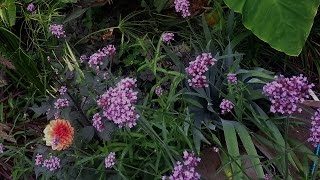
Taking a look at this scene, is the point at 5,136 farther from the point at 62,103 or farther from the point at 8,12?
the point at 8,12

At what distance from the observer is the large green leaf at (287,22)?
71.2 inches

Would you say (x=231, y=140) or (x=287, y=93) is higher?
(x=287, y=93)

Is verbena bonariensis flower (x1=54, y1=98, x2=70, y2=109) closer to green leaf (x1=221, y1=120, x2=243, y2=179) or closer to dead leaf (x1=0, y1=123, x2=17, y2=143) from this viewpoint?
dead leaf (x1=0, y1=123, x2=17, y2=143)

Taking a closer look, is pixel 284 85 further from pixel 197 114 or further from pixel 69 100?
pixel 69 100

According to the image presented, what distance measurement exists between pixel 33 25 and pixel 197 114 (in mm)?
1040

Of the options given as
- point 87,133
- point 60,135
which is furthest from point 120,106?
point 87,133

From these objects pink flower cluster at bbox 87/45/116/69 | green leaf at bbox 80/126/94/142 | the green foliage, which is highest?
pink flower cluster at bbox 87/45/116/69

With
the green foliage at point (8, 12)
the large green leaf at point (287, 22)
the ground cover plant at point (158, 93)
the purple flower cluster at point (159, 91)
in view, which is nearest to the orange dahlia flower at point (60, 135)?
the ground cover plant at point (158, 93)

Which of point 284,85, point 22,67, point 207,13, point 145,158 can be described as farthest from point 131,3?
point 284,85

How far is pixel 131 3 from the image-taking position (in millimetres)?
2645

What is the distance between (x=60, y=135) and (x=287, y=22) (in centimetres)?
76

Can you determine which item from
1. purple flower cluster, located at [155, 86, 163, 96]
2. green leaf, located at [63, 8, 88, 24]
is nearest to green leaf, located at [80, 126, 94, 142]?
purple flower cluster, located at [155, 86, 163, 96]

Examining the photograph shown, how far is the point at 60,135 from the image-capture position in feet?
5.78

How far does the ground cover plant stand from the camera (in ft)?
5.50
